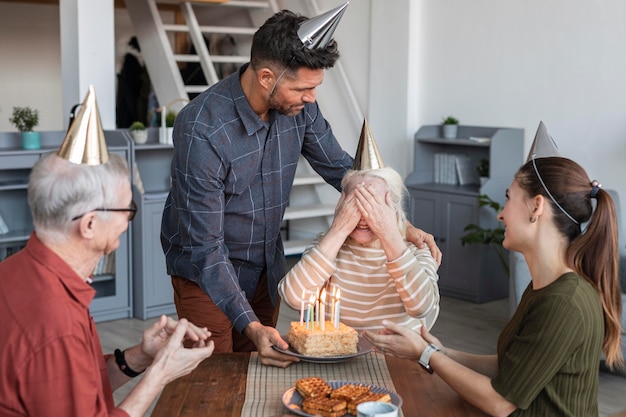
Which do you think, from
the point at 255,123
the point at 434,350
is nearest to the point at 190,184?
the point at 255,123

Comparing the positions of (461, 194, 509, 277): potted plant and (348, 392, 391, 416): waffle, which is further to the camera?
(461, 194, 509, 277): potted plant

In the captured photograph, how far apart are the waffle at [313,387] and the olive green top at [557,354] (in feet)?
1.22

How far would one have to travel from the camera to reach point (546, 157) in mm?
2033

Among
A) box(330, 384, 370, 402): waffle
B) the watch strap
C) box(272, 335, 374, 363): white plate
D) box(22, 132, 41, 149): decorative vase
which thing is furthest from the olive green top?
box(22, 132, 41, 149): decorative vase

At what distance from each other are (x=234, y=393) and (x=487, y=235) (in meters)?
4.03

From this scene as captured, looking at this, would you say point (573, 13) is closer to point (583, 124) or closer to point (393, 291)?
point (583, 124)

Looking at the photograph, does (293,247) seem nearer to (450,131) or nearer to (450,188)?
(450,188)

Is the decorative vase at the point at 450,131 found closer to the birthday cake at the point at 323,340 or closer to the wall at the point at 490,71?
the wall at the point at 490,71

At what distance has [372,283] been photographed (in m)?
2.62

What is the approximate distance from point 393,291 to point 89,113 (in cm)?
118

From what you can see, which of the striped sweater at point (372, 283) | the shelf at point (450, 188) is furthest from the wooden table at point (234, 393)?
the shelf at point (450, 188)

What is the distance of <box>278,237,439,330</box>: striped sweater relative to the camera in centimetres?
246

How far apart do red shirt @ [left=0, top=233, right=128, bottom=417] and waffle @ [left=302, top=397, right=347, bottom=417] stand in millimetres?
451

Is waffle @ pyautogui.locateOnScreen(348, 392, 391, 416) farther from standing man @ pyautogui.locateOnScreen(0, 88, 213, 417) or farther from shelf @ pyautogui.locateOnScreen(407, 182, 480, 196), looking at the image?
shelf @ pyautogui.locateOnScreen(407, 182, 480, 196)
